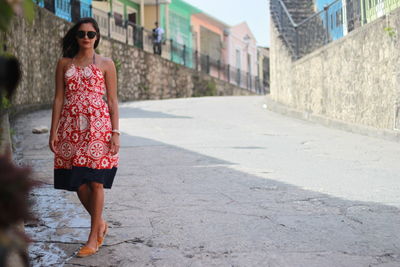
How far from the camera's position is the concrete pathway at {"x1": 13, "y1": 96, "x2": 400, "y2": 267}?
11.5 ft

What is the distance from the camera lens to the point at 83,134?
3465mm

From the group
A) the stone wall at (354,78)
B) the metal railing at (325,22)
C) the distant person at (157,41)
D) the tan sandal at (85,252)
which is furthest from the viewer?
the distant person at (157,41)

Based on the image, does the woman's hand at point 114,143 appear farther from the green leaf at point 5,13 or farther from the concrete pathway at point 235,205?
the green leaf at point 5,13

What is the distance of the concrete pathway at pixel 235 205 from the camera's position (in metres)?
3.52

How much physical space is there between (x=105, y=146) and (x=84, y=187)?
26cm

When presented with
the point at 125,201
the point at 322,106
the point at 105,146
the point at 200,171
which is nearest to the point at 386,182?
the point at 200,171

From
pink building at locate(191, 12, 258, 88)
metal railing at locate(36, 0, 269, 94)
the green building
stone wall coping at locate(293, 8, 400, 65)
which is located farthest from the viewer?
pink building at locate(191, 12, 258, 88)

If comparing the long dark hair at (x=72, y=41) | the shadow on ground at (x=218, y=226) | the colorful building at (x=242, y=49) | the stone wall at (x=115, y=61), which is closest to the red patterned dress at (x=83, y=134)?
the long dark hair at (x=72, y=41)

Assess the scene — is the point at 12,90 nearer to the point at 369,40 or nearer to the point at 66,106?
the point at 66,106

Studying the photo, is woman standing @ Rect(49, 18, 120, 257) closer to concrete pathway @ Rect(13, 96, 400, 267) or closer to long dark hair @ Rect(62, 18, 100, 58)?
long dark hair @ Rect(62, 18, 100, 58)

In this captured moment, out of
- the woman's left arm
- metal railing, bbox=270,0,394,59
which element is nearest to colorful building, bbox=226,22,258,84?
metal railing, bbox=270,0,394,59

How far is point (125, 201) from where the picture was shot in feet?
16.5

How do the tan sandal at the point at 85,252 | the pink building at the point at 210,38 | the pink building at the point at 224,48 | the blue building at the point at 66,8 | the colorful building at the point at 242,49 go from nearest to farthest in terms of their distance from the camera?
the tan sandal at the point at 85,252 → the blue building at the point at 66,8 → the pink building at the point at 224,48 → the pink building at the point at 210,38 → the colorful building at the point at 242,49

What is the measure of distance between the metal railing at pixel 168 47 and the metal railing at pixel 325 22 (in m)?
5.97
